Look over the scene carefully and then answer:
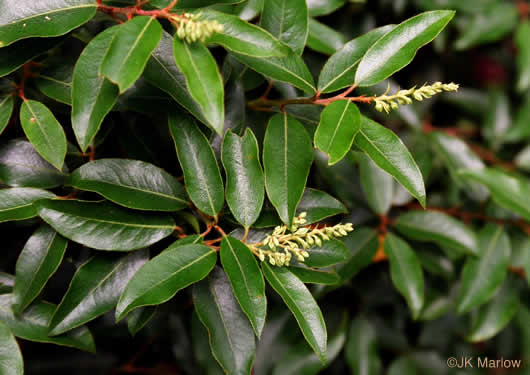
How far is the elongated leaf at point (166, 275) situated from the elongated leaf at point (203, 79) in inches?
9.2

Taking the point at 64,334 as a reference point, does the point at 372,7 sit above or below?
above

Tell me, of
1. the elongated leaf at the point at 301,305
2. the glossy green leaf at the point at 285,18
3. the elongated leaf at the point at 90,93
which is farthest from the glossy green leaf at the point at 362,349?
A: the elongated leaf at the point at 90,93

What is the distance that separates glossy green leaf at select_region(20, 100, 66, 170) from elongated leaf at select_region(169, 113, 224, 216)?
178 millimetres

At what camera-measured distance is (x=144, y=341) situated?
121cm

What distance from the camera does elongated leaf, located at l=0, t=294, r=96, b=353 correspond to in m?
0.78

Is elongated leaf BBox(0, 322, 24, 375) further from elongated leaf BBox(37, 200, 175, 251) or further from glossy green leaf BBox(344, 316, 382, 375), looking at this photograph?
glossy green leaf BBox(344, 316, 382, 375)

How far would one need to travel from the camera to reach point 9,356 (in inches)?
29.4

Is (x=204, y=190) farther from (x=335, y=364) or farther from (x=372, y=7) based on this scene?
(x=372, y=7)

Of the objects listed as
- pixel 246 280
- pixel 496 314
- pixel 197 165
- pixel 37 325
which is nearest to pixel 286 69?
pixel 197 165

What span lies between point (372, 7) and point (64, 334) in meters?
1.27

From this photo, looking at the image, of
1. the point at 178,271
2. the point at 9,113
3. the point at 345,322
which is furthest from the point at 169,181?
the point at 345,322

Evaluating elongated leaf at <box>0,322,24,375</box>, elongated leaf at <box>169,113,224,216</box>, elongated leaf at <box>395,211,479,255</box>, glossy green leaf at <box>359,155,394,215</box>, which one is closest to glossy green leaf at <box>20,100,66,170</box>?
elongated leaf at <box>169,113,224,216</box>

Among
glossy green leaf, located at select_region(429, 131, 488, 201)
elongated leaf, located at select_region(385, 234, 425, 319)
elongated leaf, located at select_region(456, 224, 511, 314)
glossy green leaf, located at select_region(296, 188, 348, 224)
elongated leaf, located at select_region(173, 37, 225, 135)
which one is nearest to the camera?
elongated leaf, located at select_region(173, 37, 225, 135)

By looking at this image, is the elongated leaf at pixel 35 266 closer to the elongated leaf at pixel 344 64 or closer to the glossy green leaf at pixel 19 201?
the glossy green leaf at pixel 19 201
